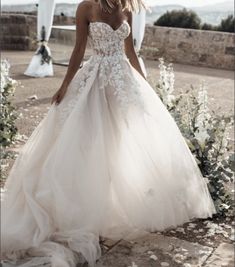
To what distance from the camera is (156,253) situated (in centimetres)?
280

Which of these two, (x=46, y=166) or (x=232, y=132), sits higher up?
(x=46, y=166)

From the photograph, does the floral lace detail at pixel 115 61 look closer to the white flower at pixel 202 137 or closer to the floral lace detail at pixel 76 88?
the floral lace detail at pixel 76 88

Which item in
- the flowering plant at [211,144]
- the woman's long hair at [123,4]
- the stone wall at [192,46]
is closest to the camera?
the woman's long hair at [123,4]

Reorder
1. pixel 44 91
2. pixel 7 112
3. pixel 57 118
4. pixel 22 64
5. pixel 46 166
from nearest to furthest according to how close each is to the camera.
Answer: pixel 46 166
pixel 57 118
pixel 7 112
pixel 44 91
pixel 22 64

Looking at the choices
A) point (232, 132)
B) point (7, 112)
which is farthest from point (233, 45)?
point (7, 112)

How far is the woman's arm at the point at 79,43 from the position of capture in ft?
9.64

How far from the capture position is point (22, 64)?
35.6 ft

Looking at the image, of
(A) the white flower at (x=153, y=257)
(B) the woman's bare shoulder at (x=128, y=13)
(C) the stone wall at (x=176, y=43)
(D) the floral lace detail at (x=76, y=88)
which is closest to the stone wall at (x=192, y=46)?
(C) the stone wall at (x=176, y=43)

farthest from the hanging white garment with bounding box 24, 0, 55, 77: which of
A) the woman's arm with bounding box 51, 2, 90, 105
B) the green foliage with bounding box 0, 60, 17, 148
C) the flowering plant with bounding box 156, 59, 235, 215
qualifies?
the woman's arm with bounding box 51, 2, 90, 105

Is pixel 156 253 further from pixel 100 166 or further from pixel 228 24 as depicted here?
pixel 228 24

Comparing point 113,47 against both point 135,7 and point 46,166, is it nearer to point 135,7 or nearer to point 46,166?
point 135,7

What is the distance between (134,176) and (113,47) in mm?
901

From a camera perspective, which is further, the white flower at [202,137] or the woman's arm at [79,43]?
the white flower at [202,137]

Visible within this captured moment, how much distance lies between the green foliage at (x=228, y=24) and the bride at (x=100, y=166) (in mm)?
12033
